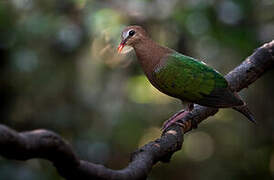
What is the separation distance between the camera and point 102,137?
5.73m

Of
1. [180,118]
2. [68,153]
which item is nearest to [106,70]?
[180,118]

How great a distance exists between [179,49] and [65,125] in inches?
62.1

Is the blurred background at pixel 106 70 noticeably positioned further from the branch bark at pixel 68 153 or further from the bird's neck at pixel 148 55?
the branch bark at pixel 68 153

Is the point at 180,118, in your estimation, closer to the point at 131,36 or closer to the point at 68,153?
the point at 131,36

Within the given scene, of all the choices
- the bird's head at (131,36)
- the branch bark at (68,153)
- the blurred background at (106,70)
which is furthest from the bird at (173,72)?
the blurred background at (106,70)

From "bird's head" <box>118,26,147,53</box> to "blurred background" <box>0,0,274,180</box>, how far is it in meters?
1.82

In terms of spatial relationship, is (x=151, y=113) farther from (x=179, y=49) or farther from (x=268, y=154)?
(x=268, y=154)

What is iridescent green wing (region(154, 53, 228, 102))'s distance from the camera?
3418 mm

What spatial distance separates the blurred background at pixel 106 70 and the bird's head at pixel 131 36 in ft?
5.98

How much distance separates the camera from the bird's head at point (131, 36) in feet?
11.3

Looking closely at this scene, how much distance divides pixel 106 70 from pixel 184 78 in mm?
2851

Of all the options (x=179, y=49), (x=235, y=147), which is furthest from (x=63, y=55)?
(x=235, y=147)

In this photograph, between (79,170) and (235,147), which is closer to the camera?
(79,170)

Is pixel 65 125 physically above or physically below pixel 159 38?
below
